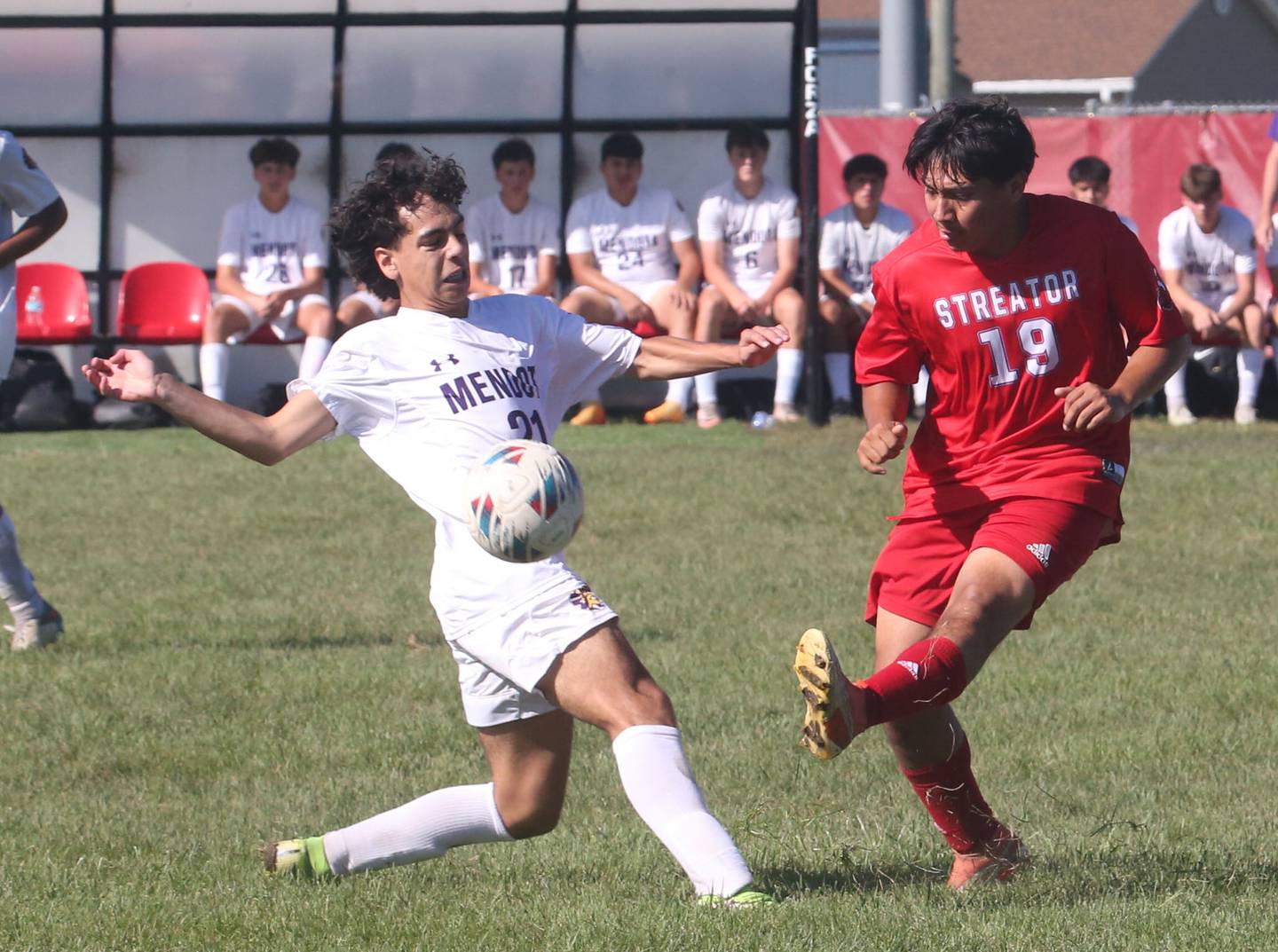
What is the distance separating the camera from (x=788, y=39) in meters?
16.4

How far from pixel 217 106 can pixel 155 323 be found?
2.14 metres

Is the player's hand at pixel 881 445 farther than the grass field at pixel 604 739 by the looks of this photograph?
Yes

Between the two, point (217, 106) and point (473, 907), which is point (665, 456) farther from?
point (473, 907)

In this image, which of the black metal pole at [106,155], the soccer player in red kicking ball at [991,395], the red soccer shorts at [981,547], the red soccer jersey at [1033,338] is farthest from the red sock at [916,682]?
the black metal pole at [106,155]

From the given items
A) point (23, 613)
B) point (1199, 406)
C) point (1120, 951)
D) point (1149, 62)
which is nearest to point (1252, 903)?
point (1120, 951)

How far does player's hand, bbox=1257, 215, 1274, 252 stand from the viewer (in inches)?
556

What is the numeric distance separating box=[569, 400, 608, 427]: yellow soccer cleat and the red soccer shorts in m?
9.27

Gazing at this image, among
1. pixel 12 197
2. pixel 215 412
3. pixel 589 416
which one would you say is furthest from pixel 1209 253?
pixel 215 412

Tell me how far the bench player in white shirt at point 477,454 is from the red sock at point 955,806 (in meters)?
0.99

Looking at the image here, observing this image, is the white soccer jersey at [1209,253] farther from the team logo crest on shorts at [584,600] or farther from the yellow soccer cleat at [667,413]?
the team logo crest on shorts at [584,600]

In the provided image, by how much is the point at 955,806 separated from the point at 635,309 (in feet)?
30.3

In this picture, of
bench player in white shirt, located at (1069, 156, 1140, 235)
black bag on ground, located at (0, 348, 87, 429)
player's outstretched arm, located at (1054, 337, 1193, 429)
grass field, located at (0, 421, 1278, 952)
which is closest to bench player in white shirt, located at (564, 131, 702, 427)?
grass field, located at (0, 421, 1278, 952)

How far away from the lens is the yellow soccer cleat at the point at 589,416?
14.7 metres

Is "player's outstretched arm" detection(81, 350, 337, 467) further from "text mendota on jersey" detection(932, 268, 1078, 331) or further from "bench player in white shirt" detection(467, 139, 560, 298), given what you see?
"bench player in white shirt" detection(467, 139, 560, 298)
